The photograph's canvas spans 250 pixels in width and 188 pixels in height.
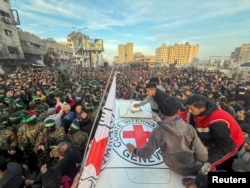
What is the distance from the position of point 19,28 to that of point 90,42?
18.0 m

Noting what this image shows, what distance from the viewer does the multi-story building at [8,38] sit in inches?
742

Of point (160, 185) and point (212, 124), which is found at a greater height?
point (212, 124)

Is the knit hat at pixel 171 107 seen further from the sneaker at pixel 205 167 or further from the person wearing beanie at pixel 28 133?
the person wearing beanie at pixel 28 133

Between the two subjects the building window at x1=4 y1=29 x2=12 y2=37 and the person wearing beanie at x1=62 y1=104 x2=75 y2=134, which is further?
the building window at x1=4 y1=29 x2=12 y2=37

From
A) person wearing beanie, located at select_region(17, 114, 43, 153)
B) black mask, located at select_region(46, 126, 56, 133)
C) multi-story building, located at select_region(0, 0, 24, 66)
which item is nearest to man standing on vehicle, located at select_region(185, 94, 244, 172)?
black mask, located at select_region(46, 126, 56, 133)

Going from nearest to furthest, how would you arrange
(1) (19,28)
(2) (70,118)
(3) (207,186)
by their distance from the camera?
1. (3) (207,186)
2. (2) (70,118)
3. (1) (19,28)

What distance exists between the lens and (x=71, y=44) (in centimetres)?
6425

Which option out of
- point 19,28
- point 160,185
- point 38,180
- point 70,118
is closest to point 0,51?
point 19,28

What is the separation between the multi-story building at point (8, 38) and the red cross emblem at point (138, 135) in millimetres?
22445

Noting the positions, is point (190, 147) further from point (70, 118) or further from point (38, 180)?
point (70, 118)

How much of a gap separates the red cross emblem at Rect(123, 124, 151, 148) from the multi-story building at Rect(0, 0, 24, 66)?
22.4m

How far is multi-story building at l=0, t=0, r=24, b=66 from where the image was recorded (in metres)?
18.8

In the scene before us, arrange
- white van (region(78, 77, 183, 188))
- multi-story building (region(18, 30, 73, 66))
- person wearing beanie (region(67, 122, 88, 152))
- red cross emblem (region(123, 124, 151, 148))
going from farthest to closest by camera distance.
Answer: multi-story building (region(18, 30, 73, 66)), person wearing beanie (region(67, 122, 88, 152)), red cross emblem (region(123, 124, 151, 148)), white van (region(78, 77, 183, 188))

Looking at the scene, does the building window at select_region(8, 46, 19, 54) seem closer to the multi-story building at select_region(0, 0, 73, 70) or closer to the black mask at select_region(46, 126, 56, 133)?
the multi-story building at select_region(0, 0, 73, 70)
